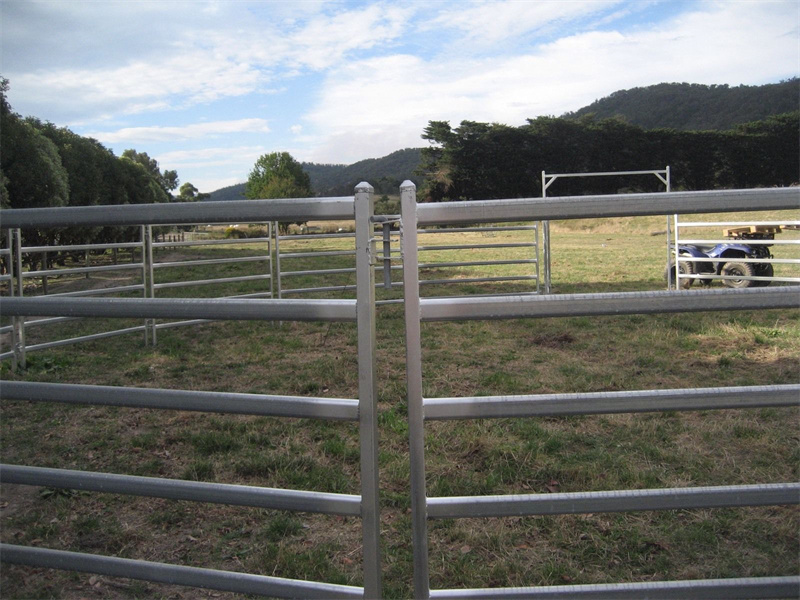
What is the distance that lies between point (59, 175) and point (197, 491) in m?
16.0

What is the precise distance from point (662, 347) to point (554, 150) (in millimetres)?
54275

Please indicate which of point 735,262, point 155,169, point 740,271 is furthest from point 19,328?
point 155,169

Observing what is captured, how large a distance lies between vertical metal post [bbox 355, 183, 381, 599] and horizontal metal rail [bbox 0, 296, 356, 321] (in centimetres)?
4

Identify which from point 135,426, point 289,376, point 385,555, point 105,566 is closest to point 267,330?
point 289,376

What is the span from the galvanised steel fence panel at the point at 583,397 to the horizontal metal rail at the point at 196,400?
188 mm

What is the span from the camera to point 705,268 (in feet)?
33.2

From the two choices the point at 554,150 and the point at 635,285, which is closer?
the point at 635,285

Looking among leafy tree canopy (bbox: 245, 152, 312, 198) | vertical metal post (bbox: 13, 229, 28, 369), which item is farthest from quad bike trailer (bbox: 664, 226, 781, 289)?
leafy tree canopy (bbox: 245, 152, 312, 198)

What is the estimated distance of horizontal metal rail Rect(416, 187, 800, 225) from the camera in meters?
1.41

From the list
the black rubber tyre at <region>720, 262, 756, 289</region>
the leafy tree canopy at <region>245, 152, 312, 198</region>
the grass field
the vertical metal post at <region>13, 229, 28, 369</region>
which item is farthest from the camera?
the leafy tree canopy at <region>245, 152, 312, 198</region>

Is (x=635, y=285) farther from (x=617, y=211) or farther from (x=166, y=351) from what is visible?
(x=617, y=211)

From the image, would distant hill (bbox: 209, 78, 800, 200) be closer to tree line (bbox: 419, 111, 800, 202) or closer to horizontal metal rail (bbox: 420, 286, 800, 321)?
tree line (bbox: 419, 111, 800, 202)

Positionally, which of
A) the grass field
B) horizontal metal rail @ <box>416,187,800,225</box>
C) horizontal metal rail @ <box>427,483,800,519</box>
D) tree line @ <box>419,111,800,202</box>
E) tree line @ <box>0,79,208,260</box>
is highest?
tree line @ <box>419,111,800,202</box>

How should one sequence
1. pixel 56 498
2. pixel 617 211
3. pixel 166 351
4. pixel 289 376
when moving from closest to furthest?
pixel 617 211, pixel 56 498, pixel 289 376, pixel 166 351
